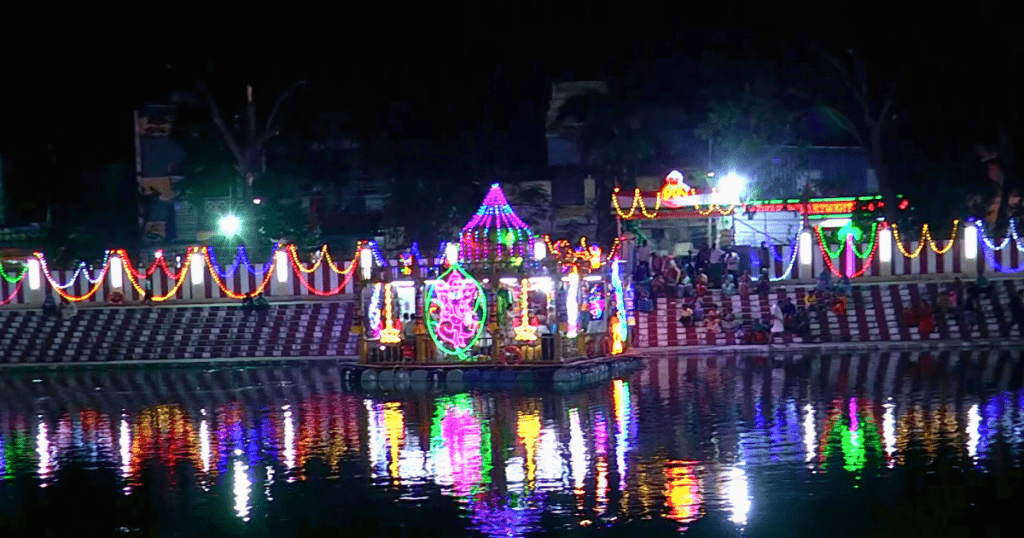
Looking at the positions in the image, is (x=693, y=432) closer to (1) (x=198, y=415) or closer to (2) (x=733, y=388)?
(2) (x=733, y=388)

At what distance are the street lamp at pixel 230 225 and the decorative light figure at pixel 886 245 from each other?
786 inches

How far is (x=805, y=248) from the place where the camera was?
39.9 meters

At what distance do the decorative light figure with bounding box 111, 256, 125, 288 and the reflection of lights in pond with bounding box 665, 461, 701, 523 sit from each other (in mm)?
25637

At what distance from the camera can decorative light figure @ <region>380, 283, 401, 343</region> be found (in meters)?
33.6

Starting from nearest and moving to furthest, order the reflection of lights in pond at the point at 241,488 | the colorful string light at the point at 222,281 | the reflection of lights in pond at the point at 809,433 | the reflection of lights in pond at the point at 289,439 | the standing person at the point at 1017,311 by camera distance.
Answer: the reflection of lights in pond at the point at 241,488
the reflection of lights in pond at the point at 809,433
the reflection of lights in pond at the point at 289,439
the standing person at the point at 1017,311
the colorful string light at the point at 222,281

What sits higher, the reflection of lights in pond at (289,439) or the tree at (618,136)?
the tree at (618,136)

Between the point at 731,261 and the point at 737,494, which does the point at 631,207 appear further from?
the point at 737,494

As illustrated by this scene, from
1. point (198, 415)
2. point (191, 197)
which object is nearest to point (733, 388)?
point (198, 415)

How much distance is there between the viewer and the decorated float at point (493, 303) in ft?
106

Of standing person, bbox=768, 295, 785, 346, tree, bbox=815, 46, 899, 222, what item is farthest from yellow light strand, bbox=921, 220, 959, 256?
tree, bbox=815, 46, 899, 222

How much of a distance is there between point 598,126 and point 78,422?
25.6 meters

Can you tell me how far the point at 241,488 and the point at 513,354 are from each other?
40.5ft

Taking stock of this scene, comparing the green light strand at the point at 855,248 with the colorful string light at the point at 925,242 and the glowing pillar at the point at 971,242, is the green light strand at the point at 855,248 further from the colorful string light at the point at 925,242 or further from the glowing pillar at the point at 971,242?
the glowing pillar at the point at 971,242

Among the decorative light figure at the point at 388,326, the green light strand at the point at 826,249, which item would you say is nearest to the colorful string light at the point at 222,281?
the decorative light figure at the point at 388,326
